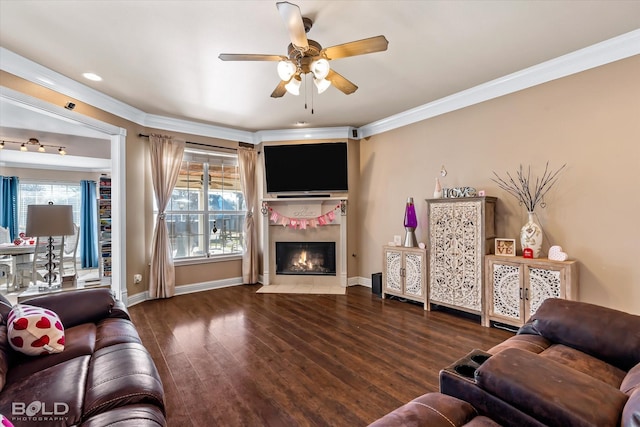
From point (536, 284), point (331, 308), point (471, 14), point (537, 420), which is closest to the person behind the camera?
point (537, 420)

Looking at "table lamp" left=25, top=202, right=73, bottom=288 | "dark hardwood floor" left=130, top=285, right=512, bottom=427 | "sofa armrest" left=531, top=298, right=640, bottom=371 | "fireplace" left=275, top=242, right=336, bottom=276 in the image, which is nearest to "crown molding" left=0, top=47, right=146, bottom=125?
"table lamp" left=25, top=202, right=73, bottom=288

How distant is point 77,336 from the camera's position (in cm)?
190

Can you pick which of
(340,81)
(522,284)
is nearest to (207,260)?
(340,81)

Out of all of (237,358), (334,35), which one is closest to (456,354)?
(237,358)

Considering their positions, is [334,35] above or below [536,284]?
above

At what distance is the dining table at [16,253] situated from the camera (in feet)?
16.4

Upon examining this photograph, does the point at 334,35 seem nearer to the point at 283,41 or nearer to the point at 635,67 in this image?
the point at 283,41

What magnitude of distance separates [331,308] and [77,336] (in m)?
2.72

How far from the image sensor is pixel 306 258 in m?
5.27

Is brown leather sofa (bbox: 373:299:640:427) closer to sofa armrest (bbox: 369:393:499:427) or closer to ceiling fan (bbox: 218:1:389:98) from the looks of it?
sofa armrest (bbox: 369:393:499:427)

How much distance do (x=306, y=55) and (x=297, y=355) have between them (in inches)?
99.5

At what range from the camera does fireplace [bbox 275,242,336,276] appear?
515cm

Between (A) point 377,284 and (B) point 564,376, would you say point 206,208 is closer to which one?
(A) point 377,284

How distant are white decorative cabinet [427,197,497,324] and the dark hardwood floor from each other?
0.85 ft
